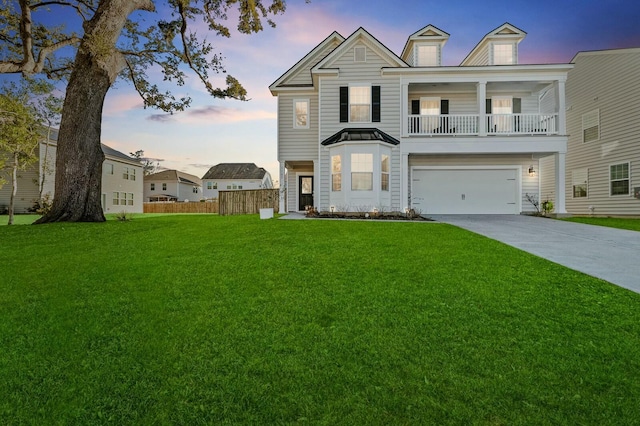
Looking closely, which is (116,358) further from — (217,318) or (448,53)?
(448,53)

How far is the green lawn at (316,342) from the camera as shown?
7.59ft

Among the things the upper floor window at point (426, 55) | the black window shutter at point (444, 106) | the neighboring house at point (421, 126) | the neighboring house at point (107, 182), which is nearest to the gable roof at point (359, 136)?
the neighboring house at point (421, 126)

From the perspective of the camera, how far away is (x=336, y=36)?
1756cm

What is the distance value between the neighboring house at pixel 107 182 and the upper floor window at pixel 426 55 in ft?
76.2

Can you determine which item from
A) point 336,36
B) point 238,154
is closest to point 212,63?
point 336,36

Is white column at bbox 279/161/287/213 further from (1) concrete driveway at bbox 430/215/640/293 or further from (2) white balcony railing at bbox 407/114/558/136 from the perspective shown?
(1) concrete driveway at bbox 430/215/640/293

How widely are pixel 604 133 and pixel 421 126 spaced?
9.00 meters

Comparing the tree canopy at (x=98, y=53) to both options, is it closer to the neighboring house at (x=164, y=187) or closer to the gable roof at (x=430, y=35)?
the gable roof at (x=430, y=35)

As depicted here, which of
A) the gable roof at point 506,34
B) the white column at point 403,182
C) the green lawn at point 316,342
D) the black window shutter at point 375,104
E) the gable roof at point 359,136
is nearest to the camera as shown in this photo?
the green lawn at point 316,342

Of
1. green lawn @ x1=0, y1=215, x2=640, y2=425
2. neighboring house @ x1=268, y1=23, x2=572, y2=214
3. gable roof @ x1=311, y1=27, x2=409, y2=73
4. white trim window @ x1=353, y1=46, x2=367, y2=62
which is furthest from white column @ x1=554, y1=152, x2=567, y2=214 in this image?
green lawn @ x1=0, y1=215, x2=640, y2=425

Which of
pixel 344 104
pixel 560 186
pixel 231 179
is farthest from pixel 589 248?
pixel 231 179

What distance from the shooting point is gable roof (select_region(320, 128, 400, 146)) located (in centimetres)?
1387

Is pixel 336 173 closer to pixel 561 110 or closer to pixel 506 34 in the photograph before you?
pixel 561 110

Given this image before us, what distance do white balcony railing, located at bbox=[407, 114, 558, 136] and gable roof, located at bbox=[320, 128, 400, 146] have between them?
3.91 ft
